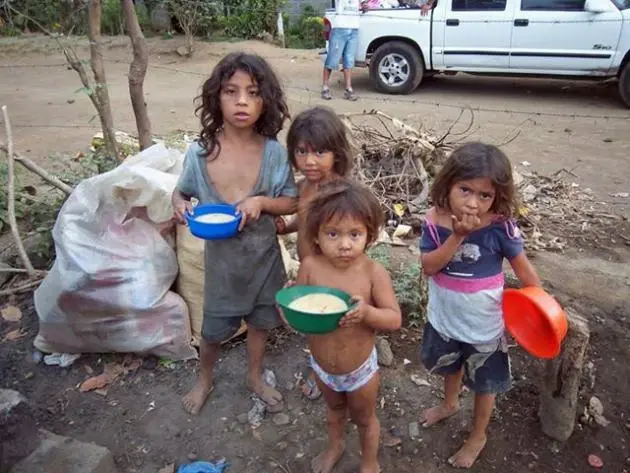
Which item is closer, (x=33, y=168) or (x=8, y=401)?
(x=8, y=401)

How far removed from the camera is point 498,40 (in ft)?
23.5

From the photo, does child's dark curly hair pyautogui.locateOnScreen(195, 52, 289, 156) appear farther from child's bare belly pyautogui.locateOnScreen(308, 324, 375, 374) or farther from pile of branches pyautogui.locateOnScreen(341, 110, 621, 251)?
pile of branches pyautogui.locateOnScreen(341, 110, 621, 251)

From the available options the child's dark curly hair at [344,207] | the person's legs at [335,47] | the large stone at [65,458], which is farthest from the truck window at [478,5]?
the large stone at [65,458]

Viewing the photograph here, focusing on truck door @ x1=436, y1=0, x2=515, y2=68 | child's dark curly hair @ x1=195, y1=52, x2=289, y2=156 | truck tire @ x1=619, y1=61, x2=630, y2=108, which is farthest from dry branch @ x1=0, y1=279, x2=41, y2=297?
truck tire @ x1=619, y1=61, x2=630, y2=108

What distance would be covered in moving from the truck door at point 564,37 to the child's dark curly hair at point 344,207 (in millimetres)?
6260

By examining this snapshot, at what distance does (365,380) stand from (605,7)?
255 inches

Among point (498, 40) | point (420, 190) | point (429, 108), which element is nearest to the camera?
point (420, 190)

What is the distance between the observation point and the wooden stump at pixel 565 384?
1999 mm

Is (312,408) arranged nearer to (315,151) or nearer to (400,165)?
(315,151)

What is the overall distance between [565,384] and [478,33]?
6137mm

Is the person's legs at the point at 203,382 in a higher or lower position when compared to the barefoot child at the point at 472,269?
lower

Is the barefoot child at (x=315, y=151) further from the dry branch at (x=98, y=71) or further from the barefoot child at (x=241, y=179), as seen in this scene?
the dry branch at (x=98, y=71)

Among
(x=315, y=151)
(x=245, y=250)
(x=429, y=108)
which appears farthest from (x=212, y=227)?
(x=429, y=108)

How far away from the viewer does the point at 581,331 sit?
1.98 m
